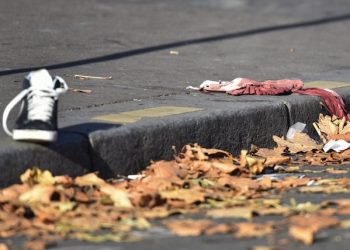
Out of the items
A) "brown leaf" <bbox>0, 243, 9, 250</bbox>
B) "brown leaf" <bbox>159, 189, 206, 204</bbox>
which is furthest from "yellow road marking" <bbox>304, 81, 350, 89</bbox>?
"brown leaf" <bbox>0, 243, 9, 250</bbox>

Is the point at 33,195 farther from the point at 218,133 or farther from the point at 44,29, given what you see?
the point at 44,29

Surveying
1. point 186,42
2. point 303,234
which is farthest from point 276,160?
point 186,42

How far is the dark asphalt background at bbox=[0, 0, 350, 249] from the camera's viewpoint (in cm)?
686

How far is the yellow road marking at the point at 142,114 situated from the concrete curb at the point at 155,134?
8cm

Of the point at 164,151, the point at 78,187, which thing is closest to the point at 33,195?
the point at 78,187

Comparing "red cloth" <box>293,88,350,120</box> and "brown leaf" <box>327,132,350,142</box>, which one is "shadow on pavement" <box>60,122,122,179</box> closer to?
"brown leaf" <box>327,132,350,142</box>

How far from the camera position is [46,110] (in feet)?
16.7

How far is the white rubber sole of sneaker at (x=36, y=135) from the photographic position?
5.01 meters

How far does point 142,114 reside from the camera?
238 inches

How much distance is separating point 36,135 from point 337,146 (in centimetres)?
210

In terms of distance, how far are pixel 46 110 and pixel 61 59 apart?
338cm

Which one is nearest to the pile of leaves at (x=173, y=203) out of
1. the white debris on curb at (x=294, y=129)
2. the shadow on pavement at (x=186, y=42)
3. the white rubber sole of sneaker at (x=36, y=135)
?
the white rubber sole of sneaker at (x=36, y=135)

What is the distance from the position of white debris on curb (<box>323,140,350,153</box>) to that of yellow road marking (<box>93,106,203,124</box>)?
2.58 feet

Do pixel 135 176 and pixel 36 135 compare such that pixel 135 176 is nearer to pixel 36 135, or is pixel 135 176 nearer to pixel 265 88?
pixel 36 135
